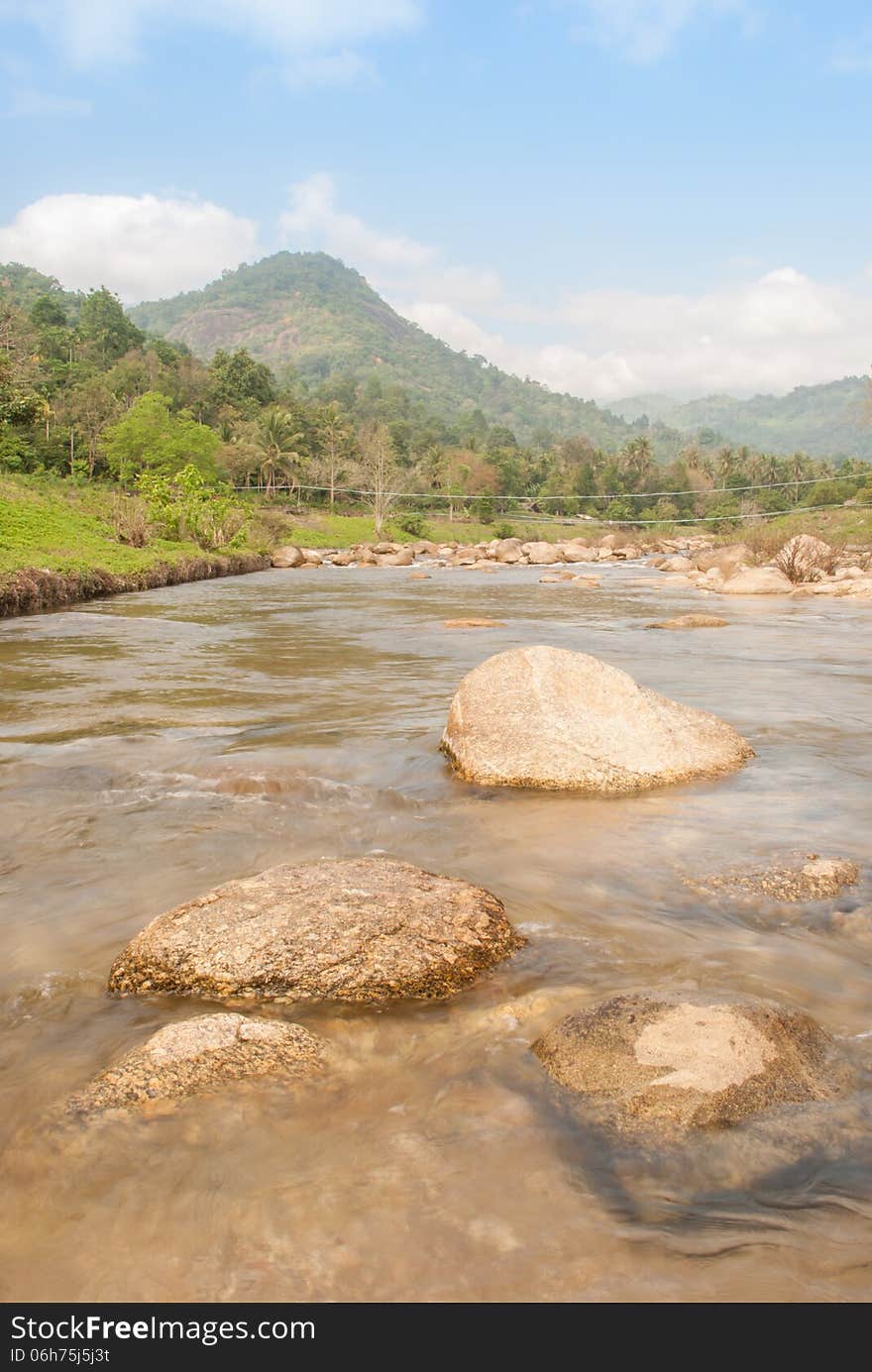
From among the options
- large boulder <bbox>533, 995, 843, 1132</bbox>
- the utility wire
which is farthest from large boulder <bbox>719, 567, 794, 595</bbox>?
the utility wire

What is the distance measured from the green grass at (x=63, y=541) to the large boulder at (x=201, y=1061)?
17.1m

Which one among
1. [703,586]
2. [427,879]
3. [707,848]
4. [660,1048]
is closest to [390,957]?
[427,879]

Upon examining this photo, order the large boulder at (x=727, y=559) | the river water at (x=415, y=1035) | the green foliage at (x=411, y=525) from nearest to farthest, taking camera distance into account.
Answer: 1. the river water at (x=415, y=1035)
2. the large boulder at (x=727, y=559)
3. the green foliage at (x=411, y=525)

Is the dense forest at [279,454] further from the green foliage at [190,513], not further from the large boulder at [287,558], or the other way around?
the green foliage at [190,513]

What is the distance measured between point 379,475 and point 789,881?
6291 cm

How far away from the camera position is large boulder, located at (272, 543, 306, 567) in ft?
139

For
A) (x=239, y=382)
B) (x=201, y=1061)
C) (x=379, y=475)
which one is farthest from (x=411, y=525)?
(x=201, y=1061)

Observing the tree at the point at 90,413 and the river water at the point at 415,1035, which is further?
the tree at the point at 90,413

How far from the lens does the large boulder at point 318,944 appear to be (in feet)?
11.8

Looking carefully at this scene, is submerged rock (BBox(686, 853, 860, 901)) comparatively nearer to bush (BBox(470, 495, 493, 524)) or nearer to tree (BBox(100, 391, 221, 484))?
tree (BBox(100, 391, 221, 484))

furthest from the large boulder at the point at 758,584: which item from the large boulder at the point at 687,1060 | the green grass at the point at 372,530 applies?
the green grass at the point at 372,530

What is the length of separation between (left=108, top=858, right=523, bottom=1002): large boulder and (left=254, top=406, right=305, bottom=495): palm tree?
70.3 m

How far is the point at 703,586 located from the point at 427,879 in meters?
27.8

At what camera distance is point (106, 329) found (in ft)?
325
